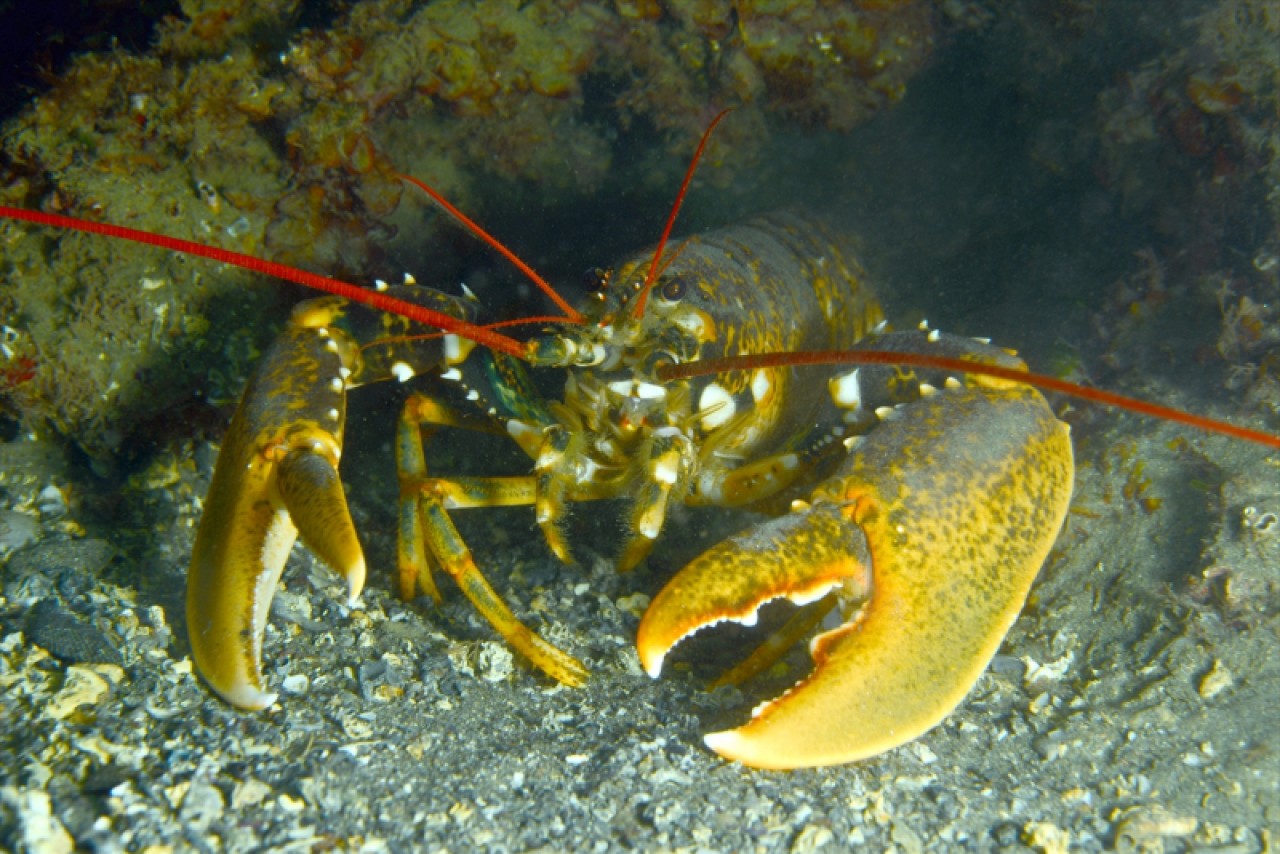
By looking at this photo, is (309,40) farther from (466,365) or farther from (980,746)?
(980,746)

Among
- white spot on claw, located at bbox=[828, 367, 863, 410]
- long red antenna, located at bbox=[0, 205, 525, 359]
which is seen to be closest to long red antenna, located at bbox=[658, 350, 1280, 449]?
white spot on claw, located at bbox=[828, 367, 863, 410]

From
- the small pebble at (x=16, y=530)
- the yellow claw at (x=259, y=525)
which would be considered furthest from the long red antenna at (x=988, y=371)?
the small pebble at (x=16, y=530)

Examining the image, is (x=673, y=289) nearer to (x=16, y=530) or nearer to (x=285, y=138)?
(x=285, y=138)

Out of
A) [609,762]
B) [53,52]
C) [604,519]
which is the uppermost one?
[53,52]

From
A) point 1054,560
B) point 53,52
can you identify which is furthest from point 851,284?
point 53,52

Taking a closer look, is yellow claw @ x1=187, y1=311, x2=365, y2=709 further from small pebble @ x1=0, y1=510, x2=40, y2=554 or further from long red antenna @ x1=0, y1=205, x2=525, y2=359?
small pebble @ x1=0, y1=510, x2=40, y2=554

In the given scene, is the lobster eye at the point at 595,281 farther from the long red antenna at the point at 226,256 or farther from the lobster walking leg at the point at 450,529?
the lobster walking leg at the point at 450,529

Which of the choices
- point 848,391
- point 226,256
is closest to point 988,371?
point 848,391

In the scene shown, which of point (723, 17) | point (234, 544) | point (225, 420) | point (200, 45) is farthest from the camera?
point (723, 17)
